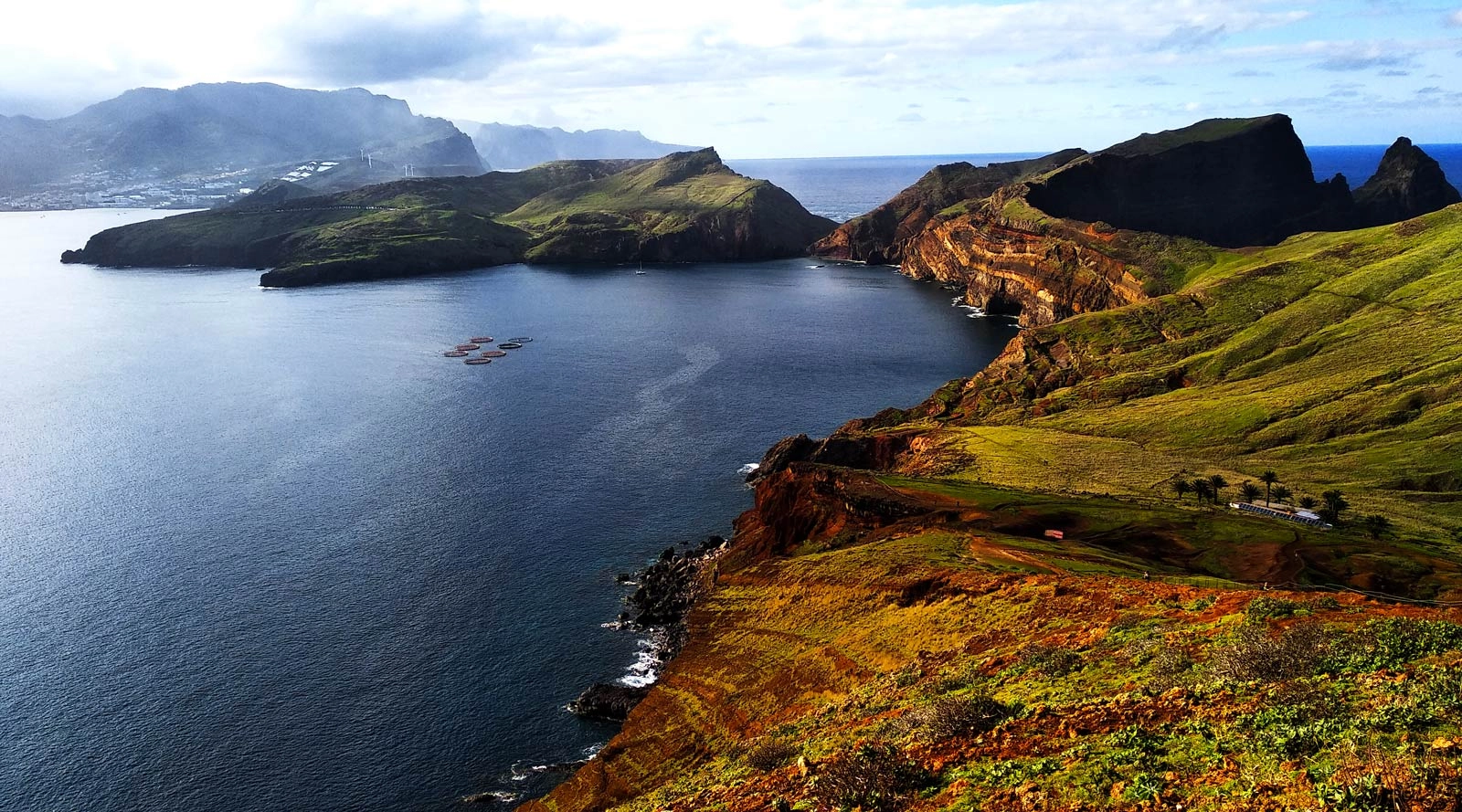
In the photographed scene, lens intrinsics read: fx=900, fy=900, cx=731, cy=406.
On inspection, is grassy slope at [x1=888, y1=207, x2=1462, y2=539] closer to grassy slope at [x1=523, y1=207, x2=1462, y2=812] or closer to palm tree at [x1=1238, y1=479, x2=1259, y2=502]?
grassy slope at [x1=523, y1=207, x2=1462, y2=812]

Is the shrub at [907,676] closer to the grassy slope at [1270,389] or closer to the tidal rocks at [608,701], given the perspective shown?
the tidal rocks at [608,701]

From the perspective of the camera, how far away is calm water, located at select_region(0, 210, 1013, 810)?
216 feet

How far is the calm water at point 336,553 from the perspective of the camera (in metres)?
65.8

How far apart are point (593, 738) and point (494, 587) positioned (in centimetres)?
2619

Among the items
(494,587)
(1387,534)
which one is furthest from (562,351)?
(1387,534)

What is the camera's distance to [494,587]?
290 feet

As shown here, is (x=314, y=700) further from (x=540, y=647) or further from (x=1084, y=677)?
(x=1084, y=677)

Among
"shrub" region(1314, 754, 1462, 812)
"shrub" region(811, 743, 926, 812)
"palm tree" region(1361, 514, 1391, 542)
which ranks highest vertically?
"shrub" region(1314, 754, 1462, 812)

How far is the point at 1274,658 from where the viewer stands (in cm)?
3388

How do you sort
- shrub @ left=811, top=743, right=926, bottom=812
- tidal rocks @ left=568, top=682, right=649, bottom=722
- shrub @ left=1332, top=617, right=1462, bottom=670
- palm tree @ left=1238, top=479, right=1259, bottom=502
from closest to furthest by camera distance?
shrub @ left=811, top=743, right=926, bottom=812 → shrub @ left=1332, top=617, right=1462, bottom=670 → tidal rocks @ left=568, top=682, right=649, bottom=722 → palm tree @ left=1238, top=479, right=1259, bottom=502

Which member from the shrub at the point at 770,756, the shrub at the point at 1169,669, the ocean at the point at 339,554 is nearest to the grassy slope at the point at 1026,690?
the shrub at the point at 1169,669

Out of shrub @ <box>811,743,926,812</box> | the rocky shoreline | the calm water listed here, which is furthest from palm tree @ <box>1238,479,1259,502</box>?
shrub @ <box>811,743,926,812</box>

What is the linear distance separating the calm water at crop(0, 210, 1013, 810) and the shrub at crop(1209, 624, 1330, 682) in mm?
45646

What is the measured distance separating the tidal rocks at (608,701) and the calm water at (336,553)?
1.25 meters
